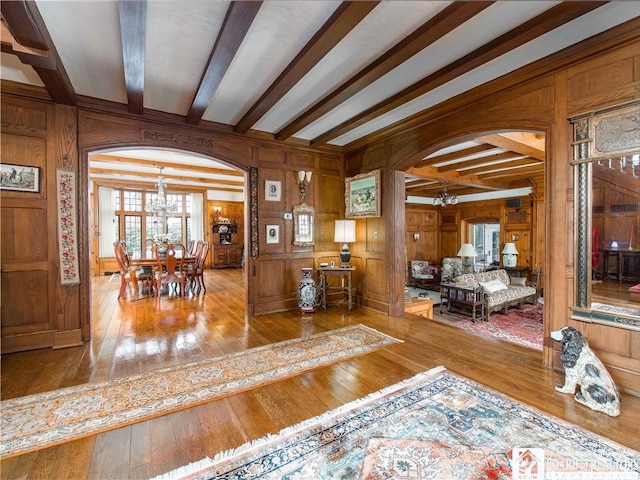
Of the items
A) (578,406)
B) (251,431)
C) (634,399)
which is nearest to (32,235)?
(251,431)

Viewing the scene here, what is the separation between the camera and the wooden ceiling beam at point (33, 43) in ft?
6.34

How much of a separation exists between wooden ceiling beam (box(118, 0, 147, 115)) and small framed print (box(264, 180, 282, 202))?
2.05m

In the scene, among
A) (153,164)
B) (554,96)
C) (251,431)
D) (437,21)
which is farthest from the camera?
(153,164)

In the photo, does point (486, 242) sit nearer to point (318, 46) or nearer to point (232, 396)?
point (318, 46)

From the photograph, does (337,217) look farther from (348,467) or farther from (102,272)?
(102,272)

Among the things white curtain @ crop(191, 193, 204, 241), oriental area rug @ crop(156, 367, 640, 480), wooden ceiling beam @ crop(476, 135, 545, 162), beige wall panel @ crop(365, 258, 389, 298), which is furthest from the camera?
white curtain @ crop(191, 193, 204, 241)

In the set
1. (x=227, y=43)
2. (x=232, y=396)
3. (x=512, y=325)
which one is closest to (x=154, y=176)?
(x=227, y=43)

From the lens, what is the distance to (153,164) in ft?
22.3

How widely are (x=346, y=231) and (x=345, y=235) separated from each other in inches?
2.9

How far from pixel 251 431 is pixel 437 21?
10.4 ft

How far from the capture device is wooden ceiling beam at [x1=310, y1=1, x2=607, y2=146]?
1.99 m

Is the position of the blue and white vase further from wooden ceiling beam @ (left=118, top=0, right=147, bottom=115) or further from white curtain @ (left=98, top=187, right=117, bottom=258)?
white curtain @ (left=98, top=187, right=117, bottom=258)

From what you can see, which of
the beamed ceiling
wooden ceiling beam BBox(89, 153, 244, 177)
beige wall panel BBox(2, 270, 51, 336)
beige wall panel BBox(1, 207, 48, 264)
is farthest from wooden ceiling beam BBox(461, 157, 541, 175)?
beige wall panel BBox(2, 270, 51, 336)

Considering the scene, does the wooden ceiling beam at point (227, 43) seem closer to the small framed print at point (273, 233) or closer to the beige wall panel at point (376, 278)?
the small framed print at point (273, 233)
